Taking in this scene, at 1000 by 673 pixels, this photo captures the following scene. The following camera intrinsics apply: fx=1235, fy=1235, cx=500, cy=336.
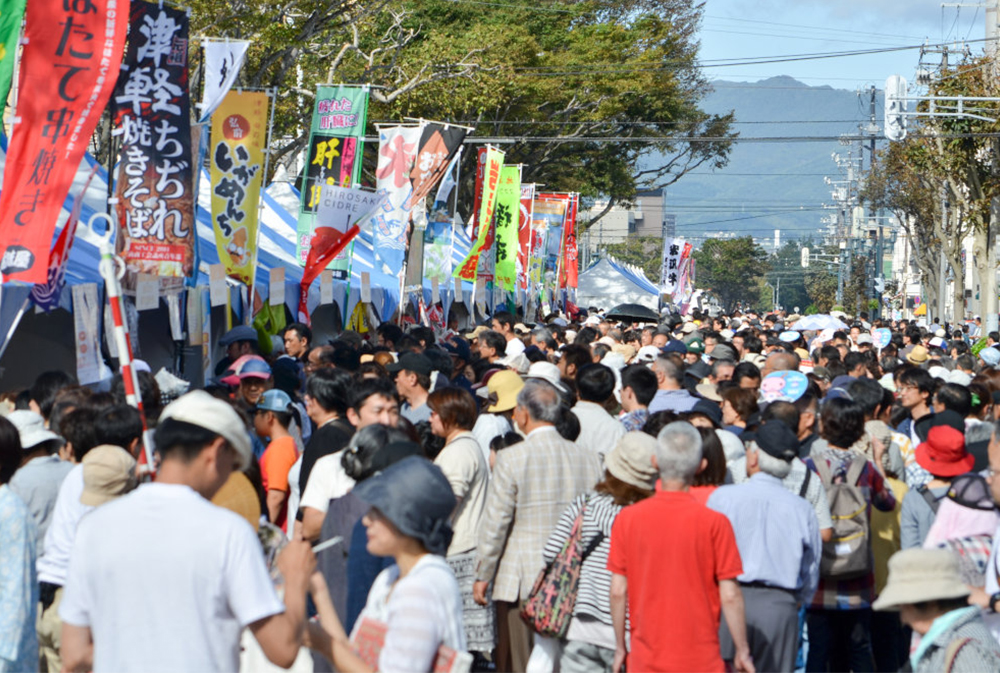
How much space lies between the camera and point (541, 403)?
594 cm

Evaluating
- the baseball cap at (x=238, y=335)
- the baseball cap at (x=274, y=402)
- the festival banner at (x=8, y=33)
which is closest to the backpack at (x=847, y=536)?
the baseball cap at (x=274, y=402)

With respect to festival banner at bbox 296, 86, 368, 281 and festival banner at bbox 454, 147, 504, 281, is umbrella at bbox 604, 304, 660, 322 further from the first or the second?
festival banner at bbox 296, 86, 368, 281

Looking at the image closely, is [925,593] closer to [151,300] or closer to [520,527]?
[520,527]

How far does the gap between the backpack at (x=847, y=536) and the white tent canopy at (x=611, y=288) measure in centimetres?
3359

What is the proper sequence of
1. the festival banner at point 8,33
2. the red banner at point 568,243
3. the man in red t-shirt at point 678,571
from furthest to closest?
the red banner at point 568,243 → the festival banner at point 8,33 → the man in red t-shirt at point 678,571

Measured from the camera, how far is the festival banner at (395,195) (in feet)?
53.0

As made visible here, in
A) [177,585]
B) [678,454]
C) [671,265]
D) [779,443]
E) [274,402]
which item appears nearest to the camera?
[177,585]

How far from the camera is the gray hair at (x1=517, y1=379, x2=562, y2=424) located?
5.94 m

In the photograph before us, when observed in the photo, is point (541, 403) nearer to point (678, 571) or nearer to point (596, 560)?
point (596, 560)

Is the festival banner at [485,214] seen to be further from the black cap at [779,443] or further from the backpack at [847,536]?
the black cap at [779,443]

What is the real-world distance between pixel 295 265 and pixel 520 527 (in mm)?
10116

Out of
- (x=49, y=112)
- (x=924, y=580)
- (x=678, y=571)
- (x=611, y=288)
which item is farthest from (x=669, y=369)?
(x=611, y=288)

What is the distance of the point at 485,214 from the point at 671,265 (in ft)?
60.6

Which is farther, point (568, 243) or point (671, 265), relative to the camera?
point (671, 265)
